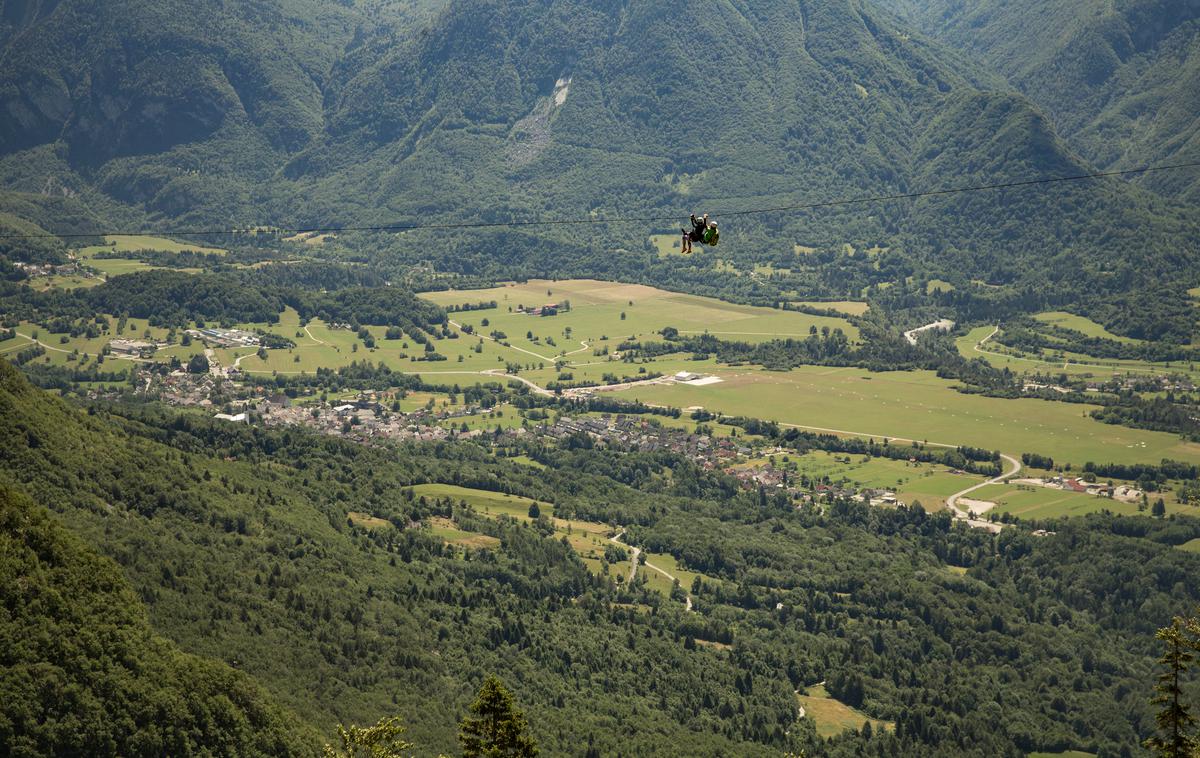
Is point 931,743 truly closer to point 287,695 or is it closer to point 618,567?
point 618,567

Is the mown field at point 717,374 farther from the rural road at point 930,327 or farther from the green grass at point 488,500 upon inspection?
the green grass at point 488,500

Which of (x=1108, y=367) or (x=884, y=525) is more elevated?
(x=1108, y=367)

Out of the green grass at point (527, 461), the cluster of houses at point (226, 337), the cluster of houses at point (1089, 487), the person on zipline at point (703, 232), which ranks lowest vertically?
the green grass at point (527, 461)

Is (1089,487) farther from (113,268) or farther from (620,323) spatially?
(113,268)

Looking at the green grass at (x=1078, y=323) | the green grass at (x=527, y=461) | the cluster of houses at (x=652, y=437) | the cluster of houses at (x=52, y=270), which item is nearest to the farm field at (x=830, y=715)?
the cluster of houses at (x=652, y=437)

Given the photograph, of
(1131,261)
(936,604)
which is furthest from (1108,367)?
(936,604)

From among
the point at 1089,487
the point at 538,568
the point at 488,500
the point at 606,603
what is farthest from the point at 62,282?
the point at 1089,487
